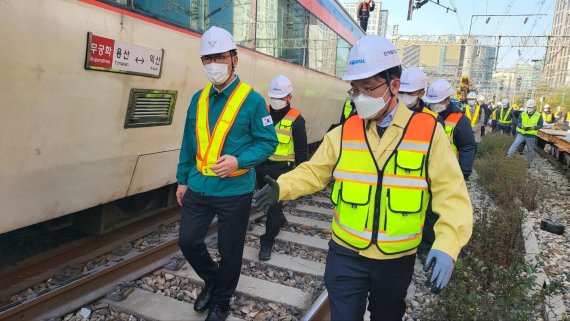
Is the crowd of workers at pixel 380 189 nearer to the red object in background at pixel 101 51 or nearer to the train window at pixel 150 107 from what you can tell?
the red object in background at pixel 101 51

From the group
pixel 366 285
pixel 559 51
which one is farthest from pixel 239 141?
pixel 559 51

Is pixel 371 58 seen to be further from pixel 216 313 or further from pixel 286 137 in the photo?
pixel 286 137

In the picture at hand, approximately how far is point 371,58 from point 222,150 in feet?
4.16

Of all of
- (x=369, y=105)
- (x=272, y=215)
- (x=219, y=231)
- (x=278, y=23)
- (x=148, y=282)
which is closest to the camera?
(x=369, y=105)

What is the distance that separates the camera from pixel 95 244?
4.57 m

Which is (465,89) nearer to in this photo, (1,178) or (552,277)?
(552,277)

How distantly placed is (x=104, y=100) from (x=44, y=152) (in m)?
0.62

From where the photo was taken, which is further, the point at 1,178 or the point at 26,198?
the point at 26,198

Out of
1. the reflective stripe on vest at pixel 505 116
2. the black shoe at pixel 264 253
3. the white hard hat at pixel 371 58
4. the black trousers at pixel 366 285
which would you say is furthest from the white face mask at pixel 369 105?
the reflective stripe on vest at pixel 505 116

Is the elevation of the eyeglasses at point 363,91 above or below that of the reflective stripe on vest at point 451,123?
above

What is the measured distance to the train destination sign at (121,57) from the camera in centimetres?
342

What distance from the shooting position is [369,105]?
2.14 meters

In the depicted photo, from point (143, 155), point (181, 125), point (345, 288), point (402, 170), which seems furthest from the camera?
point (181, 125)

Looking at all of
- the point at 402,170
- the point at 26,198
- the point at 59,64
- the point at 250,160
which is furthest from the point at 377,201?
the point at 26,198
